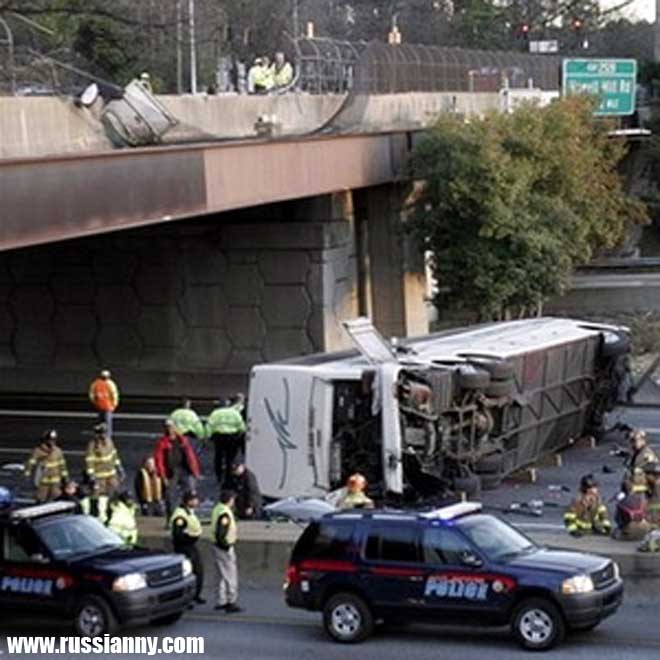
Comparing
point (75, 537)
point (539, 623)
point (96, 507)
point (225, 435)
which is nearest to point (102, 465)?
point (225, 435)

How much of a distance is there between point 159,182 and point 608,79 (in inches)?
1257

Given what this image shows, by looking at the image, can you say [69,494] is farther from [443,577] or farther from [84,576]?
[443,577]

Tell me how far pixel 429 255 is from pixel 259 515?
21.9 meters

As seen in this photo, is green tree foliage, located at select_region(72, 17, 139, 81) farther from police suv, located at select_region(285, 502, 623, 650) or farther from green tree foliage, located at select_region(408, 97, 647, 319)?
police suv, located at select_region(285, 502, 623, 650)

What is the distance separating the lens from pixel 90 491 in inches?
921

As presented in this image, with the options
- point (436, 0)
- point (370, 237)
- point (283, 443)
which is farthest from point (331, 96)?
point (436, 0)

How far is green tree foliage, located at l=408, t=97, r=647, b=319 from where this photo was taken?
42594 mm

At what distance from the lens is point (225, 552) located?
19812 mm

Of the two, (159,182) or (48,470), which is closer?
(48,470)

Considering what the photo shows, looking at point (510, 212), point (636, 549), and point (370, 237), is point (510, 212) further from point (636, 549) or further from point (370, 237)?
point (636, 549)

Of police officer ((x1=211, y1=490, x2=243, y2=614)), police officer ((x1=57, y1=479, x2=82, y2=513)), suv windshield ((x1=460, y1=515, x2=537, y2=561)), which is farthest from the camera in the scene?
police officer ((x1=57, y1=479, x2=82, y2=513))

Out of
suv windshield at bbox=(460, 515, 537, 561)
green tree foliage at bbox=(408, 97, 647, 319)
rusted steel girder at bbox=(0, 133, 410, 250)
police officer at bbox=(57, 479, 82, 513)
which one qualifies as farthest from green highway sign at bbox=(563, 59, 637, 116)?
suv windshield at bbox=(460, 515, 537, 561)

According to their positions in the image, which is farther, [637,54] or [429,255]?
[637,54]

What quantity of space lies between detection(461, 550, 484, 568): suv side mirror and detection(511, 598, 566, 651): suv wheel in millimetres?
571
